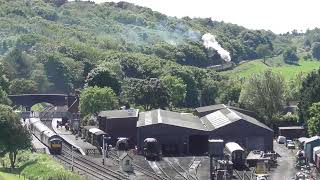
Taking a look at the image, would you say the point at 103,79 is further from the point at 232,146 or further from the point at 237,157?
the point at 237,157

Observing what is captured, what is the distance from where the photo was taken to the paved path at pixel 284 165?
60562mm

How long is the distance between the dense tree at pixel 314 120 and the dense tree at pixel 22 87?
2252 inches

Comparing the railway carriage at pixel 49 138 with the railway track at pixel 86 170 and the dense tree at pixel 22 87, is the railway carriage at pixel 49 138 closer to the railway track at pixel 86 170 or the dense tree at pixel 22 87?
the railway track at pixel 86 170

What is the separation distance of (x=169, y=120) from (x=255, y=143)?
962 cm

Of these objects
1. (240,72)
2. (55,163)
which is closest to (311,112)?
(55,163)

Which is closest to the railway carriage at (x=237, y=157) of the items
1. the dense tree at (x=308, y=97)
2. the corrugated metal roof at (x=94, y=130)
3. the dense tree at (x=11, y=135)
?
the corrugated metal roof at (x=94, y=130)

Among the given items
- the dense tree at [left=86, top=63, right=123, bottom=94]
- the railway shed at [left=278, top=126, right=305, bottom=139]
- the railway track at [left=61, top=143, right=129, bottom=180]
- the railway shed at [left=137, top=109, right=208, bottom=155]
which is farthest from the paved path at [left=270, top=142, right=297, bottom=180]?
the dense tree at [left=86, top=63, right=123, bottom=94]

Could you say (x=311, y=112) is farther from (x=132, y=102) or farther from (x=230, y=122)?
(x=132, y=102)

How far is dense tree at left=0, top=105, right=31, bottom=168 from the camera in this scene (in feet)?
211

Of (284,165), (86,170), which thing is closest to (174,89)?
(284,165)

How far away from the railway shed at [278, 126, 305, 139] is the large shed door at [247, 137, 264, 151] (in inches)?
518

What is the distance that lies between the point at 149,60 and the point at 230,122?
6915 centimetres

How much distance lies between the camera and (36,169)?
197 ft

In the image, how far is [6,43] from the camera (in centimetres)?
16712
